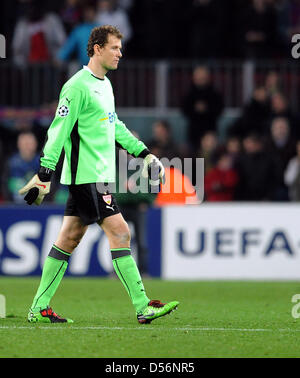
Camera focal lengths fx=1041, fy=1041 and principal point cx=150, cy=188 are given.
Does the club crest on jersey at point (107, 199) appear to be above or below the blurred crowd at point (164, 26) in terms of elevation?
below

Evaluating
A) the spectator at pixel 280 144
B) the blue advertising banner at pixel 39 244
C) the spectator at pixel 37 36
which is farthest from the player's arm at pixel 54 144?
the spectator at pixel 37 36

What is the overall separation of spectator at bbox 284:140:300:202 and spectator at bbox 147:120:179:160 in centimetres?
164

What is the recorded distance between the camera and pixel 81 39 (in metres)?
15.7

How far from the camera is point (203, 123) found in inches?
651

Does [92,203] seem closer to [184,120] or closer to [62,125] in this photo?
[62,125]

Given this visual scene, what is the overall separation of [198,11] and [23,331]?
973 centimetres

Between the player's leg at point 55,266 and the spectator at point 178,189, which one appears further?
the spectator at point 178,189

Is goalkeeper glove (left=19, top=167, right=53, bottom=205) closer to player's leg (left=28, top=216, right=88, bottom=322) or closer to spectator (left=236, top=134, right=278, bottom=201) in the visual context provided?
player's leg (left=28, top=216, right=88, bottom=322)

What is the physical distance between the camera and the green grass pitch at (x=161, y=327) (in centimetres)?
691

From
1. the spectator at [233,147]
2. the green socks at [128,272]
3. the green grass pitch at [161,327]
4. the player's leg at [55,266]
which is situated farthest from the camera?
the spectator at [233,147]

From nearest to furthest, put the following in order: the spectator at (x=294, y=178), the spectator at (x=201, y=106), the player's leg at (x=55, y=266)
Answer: the player's leg at (x=55, y=266) < the spectator at (x=294, y=178) < the spectator at (x=201, y=106)

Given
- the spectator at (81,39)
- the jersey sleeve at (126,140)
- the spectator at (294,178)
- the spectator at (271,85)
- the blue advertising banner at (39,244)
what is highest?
the spectator at (81,39)

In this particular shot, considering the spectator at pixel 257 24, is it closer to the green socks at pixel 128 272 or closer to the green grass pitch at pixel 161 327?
the green grass pitch at pixel 161 327

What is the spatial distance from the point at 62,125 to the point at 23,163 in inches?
242
